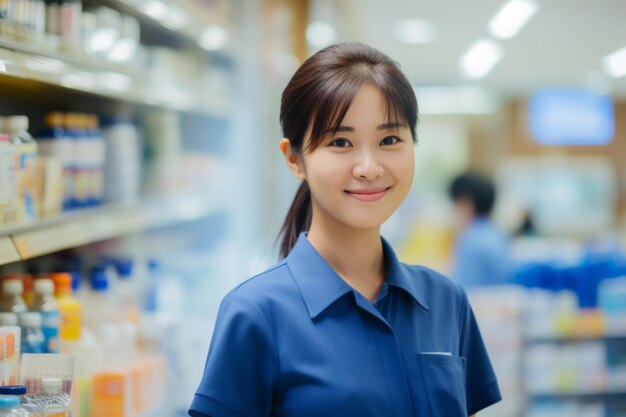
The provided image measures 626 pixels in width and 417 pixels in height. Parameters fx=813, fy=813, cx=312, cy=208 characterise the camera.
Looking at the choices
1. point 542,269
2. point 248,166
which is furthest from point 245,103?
point 542,269

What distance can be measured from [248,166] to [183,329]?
1561mm

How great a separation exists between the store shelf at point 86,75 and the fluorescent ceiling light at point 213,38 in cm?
26

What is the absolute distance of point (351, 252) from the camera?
61.6 inches

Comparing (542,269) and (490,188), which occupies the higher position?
(490,188)

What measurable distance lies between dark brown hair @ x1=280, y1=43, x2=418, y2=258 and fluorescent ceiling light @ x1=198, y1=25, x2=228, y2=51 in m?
2.33

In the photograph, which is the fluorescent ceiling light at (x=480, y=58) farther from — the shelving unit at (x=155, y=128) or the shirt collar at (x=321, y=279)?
the shirt collar at (x=321, y=279)

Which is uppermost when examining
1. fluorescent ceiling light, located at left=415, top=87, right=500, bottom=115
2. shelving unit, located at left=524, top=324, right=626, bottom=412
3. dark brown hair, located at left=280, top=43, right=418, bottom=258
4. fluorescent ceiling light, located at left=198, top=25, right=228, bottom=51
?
fluorescent ceiling light, located at left=415, top=87, right=500, bottom=115

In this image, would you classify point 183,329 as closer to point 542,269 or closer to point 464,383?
point 464,383

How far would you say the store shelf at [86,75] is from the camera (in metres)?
1.87

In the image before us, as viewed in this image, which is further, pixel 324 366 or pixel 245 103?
pixel 245 103

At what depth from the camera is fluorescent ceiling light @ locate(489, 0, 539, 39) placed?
7.13m

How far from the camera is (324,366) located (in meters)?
1.41

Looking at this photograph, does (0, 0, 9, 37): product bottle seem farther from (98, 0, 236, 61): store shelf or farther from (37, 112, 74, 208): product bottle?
(98, 0, 236, 61): store shelf

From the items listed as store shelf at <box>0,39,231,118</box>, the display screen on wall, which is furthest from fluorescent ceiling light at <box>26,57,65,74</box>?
the display screen on wall
